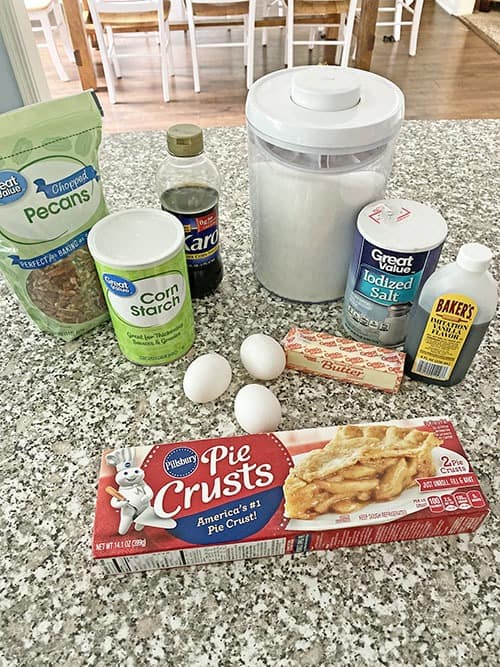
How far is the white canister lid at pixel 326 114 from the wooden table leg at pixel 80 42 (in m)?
2.31

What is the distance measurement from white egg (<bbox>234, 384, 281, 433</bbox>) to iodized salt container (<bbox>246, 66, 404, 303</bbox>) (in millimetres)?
198

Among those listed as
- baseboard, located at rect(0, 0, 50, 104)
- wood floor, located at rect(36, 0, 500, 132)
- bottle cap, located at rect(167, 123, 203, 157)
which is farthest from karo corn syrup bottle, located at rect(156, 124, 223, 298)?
wood floor, located at rect(36, 0, 500, 132)

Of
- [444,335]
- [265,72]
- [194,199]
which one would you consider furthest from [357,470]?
[265,72]

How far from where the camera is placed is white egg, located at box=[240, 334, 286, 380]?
1.94 ft

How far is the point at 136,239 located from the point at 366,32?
2.57 meters

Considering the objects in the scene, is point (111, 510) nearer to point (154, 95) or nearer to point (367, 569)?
point (367, 569)

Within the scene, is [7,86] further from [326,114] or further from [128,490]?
[128,490]

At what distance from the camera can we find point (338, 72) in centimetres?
62

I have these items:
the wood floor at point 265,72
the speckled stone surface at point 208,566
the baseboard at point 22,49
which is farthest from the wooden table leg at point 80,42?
the speckled stone surface at point 208,566

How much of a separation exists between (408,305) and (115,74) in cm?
288

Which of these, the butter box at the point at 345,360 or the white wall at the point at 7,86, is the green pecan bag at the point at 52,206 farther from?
the white wall at the point at 7,86

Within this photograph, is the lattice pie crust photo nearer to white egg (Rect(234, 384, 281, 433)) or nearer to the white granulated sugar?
white egg (Rect(234, 384, 281, 433))

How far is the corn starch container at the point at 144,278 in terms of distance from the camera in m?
0.54

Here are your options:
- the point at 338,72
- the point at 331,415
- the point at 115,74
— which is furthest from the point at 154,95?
the point at 331,415
